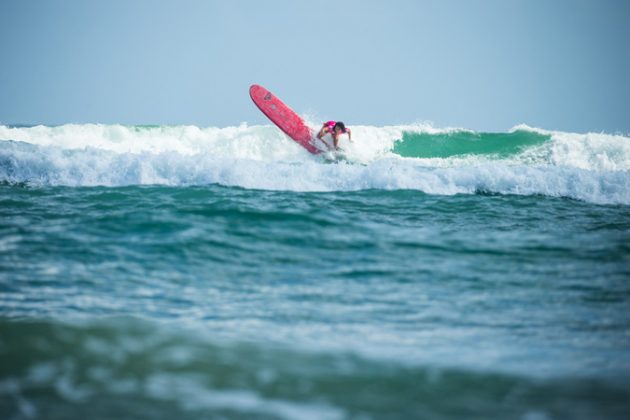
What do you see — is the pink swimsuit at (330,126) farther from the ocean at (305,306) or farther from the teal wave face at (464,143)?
the teal wave face at (464,143)

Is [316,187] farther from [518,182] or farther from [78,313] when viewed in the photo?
[78,313]

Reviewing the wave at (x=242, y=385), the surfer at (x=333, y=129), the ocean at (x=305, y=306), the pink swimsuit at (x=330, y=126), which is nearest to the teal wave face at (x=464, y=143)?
the surfer at (x=333, y=129)

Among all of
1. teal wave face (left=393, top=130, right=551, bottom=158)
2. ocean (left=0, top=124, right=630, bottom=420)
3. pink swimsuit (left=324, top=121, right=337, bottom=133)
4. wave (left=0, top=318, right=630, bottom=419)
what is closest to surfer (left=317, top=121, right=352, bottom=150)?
pink swimsuit (left=324, top=121, right=337, bottom=133)

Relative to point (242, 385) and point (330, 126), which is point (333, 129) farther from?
Result: point (242, 385)

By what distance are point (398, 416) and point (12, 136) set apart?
2271 centimetres

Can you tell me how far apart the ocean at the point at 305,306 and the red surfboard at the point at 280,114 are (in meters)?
7.98

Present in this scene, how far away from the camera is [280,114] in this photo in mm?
16188

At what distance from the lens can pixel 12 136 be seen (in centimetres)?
2053

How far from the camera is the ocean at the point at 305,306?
6.97ft

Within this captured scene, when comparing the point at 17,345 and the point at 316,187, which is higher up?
the point at 316,187

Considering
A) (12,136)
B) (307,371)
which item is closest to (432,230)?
(307,371)

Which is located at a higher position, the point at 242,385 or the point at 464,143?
the point at 464,143

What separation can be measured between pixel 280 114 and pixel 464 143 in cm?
923

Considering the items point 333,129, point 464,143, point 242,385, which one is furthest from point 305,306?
point 464,143
